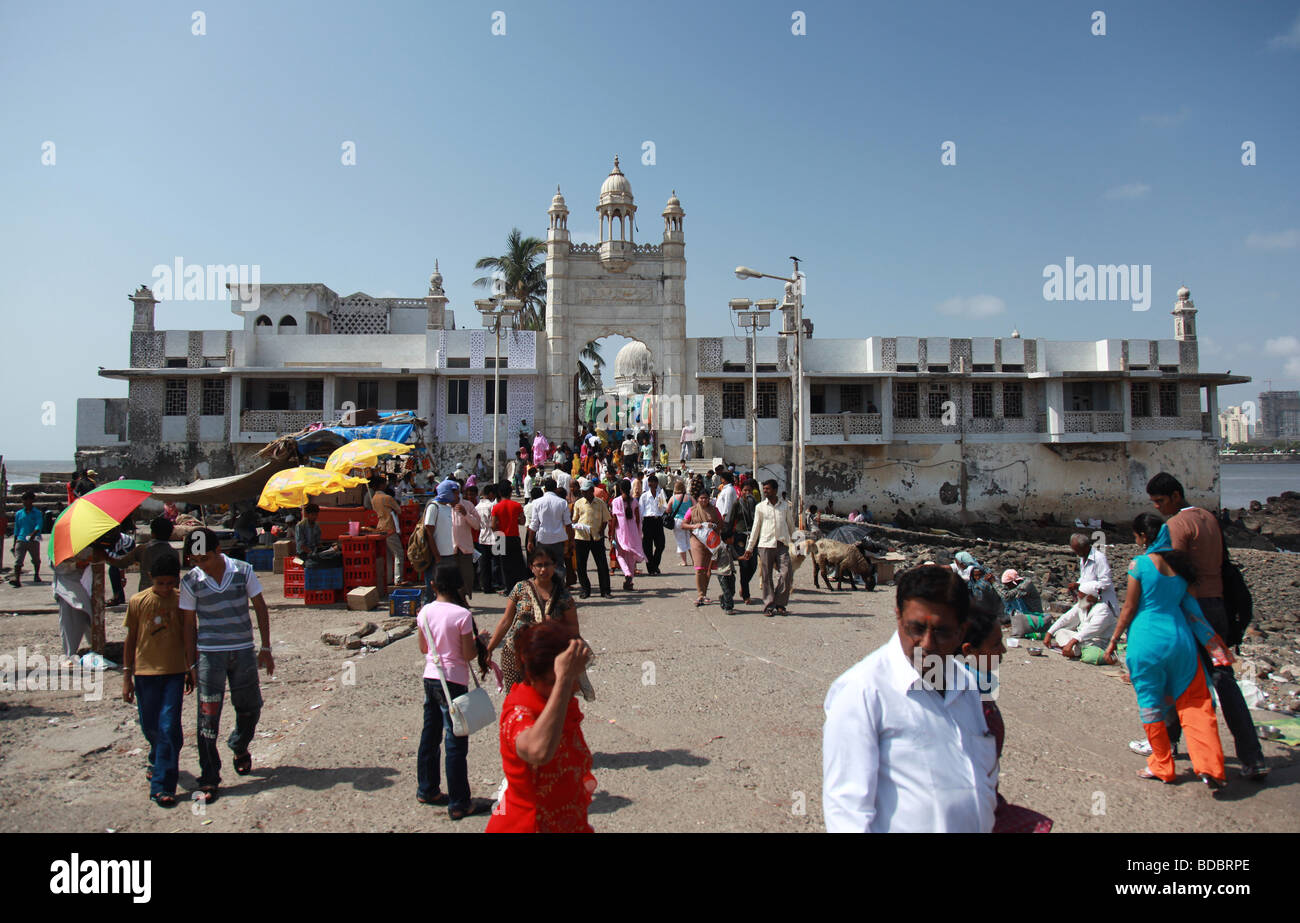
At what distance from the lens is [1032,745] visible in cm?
552

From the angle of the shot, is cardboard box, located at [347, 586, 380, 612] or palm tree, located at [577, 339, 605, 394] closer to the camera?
cardboard box, located at [347, 586, 380, 612]

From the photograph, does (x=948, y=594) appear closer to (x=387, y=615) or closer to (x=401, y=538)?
(x=387, y=615)

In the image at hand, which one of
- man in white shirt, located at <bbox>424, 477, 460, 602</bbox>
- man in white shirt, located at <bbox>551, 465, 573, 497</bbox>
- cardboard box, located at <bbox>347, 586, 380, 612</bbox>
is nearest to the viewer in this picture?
man in white shirt, located at <bbox>424, 477, 460, 602</bbox>

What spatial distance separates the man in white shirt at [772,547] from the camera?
9677 mm

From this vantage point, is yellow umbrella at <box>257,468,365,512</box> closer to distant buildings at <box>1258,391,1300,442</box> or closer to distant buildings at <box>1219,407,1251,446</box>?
distant buildings at <box>1219,407,1251,446</box>

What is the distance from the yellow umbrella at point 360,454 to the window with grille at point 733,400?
17603mm

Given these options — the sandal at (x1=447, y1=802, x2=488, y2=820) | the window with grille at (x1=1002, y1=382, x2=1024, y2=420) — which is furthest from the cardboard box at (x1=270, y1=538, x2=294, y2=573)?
the window with grille at (x1=1002, y1=382, x2=1024, y2=420)

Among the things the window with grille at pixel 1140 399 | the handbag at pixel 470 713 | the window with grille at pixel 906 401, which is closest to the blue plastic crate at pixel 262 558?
the handbag at pixel 470 713

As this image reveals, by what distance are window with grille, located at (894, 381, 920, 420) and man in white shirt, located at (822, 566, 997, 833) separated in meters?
31.4

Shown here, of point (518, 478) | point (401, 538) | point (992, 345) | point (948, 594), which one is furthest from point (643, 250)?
point (948, 594)

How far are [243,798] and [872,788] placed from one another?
4.15 metres

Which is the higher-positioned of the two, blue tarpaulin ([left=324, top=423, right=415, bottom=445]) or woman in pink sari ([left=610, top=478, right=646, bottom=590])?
blue tarpaulin ([left=324, top=423, right=415, bottom=445])

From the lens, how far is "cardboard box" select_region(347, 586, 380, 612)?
10.6 meters

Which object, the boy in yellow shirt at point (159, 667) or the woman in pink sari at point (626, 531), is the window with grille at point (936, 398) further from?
the boy in yellow shirt at point (159, 667)
